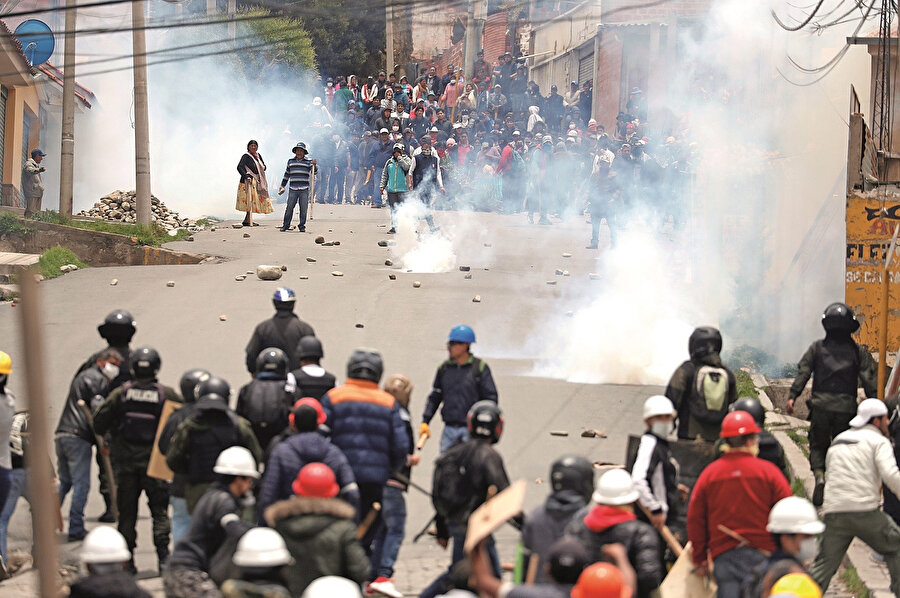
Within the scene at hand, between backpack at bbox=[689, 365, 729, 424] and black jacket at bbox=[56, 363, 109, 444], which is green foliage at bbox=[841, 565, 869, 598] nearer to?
backpack at bbox=[689, 365, 729, 424]

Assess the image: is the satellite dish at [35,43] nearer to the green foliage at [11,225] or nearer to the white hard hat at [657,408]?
the green foliage at [11,225]

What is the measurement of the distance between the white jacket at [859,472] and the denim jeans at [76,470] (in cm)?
449

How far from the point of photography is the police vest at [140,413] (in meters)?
7.06

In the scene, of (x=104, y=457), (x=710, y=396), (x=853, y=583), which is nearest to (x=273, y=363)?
(x=104, y=457)

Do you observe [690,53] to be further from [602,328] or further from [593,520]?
[593,520]

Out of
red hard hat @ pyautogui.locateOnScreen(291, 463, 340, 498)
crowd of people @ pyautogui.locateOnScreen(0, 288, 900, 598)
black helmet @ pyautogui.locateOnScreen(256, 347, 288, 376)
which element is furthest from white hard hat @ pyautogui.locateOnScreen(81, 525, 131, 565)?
black helmet @ pyautogui.locateOnScreen(256, 347, 288, 376)

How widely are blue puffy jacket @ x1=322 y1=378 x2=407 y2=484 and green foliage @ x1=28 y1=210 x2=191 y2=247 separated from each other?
1153 cm

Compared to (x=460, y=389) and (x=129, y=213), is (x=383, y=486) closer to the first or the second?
(x=460, y=389)

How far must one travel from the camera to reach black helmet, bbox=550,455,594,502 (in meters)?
5.20

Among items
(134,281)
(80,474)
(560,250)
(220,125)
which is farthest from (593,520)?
(220,125)

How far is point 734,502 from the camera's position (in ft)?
18.8

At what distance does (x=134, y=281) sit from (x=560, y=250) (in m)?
Result: 6.45

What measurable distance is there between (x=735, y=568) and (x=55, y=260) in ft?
42.5

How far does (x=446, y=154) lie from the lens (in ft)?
78.4
